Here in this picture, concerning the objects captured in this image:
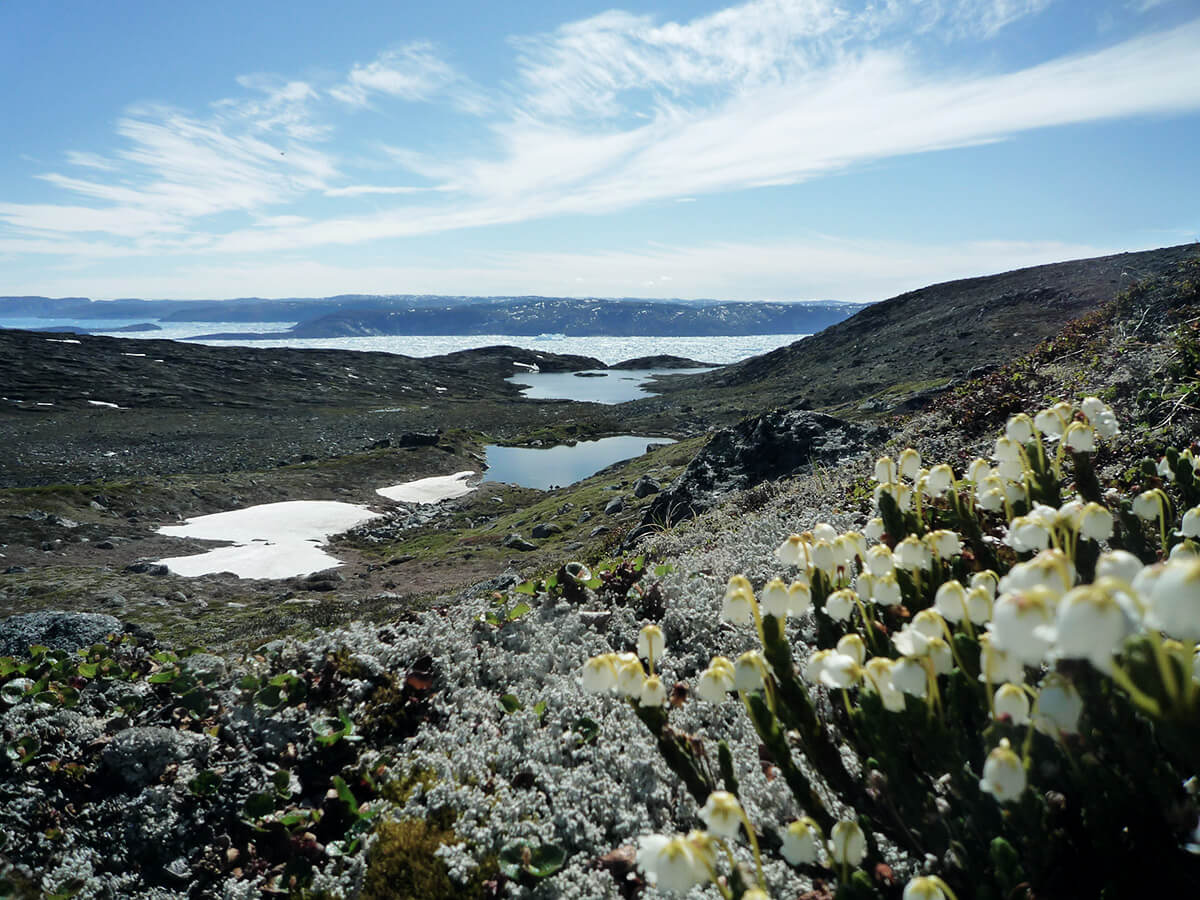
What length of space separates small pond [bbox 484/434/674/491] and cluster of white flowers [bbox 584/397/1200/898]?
1297 inches

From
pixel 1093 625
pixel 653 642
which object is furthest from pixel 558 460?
pixel 1093 625

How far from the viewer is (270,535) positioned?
22.9 m

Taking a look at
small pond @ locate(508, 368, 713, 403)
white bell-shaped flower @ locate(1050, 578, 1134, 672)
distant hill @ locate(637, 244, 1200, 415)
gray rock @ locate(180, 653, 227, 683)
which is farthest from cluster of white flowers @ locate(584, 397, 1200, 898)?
small pond @ locate(508, 368, 713, 403)

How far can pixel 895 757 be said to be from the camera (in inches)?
97.8

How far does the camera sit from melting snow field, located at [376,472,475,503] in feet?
107

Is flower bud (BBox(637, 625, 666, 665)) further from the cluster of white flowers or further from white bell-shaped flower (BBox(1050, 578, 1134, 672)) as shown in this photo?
white bell-shaped flower (BBox(1050, 578, 1134, 672))

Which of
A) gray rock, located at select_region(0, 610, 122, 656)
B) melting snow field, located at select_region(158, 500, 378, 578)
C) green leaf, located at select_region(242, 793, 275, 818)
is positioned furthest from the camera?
melting snow field, located at select_region(158, 500, 378, 578)

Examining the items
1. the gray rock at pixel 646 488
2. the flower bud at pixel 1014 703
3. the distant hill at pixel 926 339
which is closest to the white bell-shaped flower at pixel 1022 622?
the flower bud at pixel 1014 703

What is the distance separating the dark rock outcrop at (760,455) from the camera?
12.2 meters

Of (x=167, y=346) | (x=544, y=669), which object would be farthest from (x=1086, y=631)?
(x=167, y=346)

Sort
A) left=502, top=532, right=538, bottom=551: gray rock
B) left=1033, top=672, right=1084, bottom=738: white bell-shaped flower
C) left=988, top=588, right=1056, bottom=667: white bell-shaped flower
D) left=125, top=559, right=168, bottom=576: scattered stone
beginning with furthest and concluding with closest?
left=502, top=532, right=538, bottom=551: gray rock
left=125, top=559, right=168, bottom=576: scattered stone
left=1033, top=672, right=1084, bottom=738: white bell-shaped flower
left=988, top=588, right=1056, bottom=667: white bell-shaped flower

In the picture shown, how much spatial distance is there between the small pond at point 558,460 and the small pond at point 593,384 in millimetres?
36871

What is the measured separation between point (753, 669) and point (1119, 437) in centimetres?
633

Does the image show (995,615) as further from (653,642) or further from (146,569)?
(146,569)
